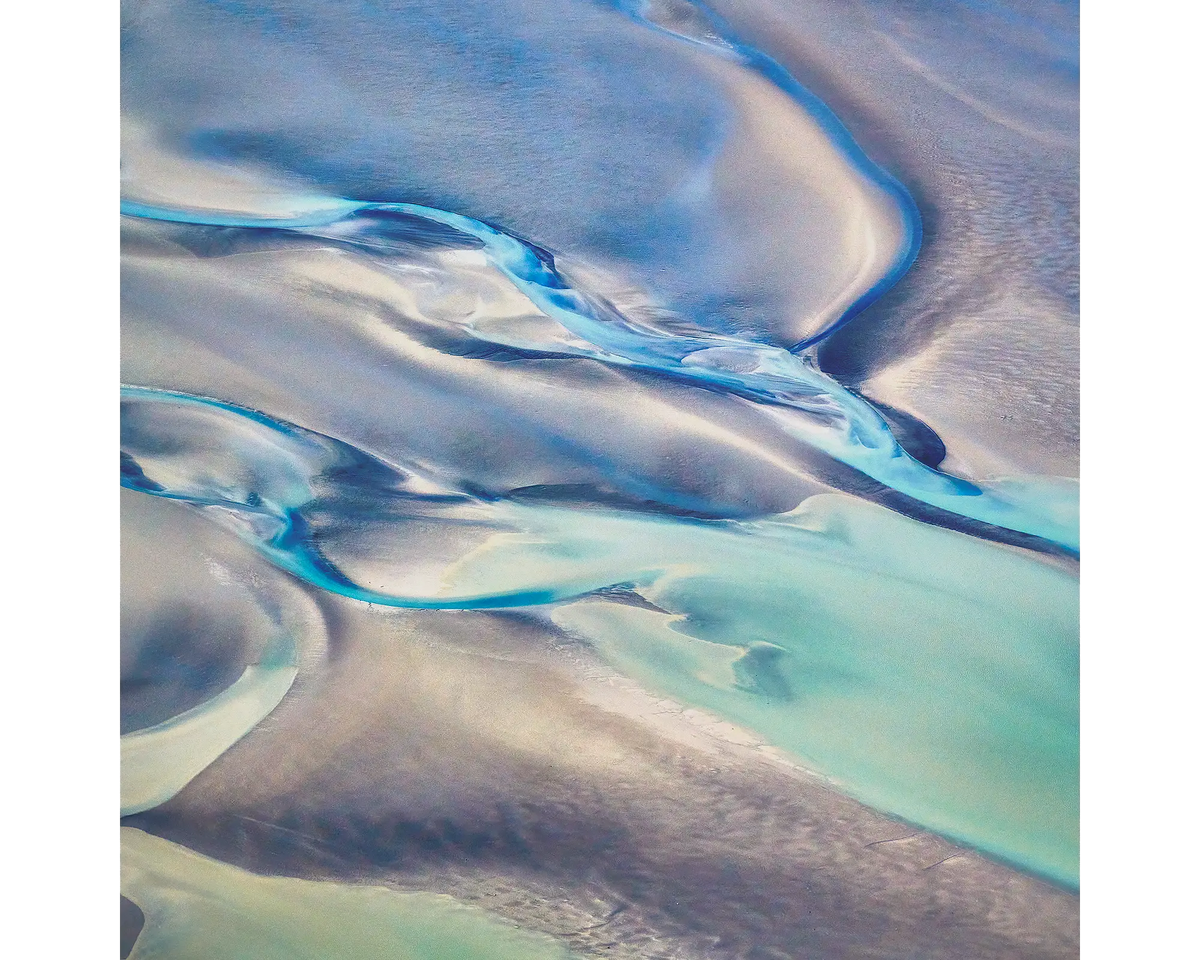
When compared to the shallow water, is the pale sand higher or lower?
lower

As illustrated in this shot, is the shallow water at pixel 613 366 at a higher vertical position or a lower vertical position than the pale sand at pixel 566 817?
higher

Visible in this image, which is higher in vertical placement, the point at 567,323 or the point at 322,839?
the point at 567,323

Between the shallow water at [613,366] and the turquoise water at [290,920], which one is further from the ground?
the shallow water at [613,366]

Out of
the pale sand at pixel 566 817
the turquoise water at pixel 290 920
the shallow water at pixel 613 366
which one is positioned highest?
the shallow water at pixel 613 366

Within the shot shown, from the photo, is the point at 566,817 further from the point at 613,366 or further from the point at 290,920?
the point at 613,366

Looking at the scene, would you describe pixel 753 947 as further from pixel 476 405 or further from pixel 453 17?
pixel 453 17

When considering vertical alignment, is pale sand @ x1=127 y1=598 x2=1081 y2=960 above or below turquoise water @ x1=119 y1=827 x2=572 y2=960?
above

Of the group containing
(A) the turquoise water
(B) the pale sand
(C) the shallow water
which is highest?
(C) the shallow water
